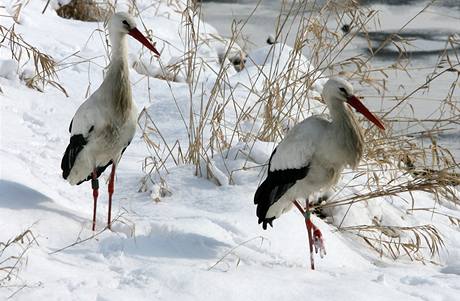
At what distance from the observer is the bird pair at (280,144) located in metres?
5.17

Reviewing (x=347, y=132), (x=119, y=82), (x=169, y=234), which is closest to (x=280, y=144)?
(x=347, y=132)

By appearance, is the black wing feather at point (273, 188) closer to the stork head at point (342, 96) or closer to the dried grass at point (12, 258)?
the stork head at point (342, 96)

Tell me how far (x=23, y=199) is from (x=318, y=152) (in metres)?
1.68

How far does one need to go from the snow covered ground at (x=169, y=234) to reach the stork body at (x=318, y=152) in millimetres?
252

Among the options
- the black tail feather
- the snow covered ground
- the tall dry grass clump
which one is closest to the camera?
the snow covered ground

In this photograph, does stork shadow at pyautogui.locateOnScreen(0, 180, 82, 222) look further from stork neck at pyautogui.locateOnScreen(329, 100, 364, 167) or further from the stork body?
stork neck at pyautogui.locateOnScreen(329, 100, 364, 167)

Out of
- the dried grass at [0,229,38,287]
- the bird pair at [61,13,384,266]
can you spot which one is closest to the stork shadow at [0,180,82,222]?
the bird pair at [61,13,384,266]

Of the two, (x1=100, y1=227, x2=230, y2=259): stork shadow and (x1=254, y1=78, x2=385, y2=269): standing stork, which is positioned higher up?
(x1=254, y1=78, x2=385, y2=269): standing stork

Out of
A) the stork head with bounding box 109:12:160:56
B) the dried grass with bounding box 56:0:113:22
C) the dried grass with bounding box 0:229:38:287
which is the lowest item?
the dried grass with bounding box 0:229:38:287

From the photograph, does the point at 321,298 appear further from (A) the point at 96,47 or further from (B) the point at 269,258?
(A) the point at 96,47

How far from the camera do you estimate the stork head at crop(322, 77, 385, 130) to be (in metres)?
5.18

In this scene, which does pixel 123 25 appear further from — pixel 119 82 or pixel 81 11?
pixel 81 11

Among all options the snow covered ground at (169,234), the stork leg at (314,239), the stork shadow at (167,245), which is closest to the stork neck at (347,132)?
the stork leg at (314,239)

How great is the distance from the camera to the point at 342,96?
5195 millimetres
